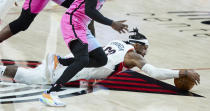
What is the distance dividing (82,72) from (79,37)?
30.4 inches

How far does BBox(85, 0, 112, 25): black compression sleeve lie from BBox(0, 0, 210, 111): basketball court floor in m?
0.90

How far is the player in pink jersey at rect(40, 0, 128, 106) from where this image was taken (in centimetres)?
473

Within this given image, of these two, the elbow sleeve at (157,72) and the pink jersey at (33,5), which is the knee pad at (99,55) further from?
the pink jersey at (33,5)

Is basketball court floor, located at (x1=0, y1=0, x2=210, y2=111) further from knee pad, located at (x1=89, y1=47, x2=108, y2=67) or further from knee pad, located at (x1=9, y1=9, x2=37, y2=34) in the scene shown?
knee pad, located at (x1=9, y1=9, x2=37, y2=34)

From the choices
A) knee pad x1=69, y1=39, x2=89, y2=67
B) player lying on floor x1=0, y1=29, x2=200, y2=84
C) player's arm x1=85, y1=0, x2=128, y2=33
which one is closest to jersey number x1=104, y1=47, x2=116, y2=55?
player lying on floor x1=0, y1=29, x2=200, y2=84

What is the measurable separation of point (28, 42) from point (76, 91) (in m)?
3.13

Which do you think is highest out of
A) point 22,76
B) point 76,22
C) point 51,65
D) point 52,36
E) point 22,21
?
point 52,36

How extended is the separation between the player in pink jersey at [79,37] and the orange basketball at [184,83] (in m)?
0.99

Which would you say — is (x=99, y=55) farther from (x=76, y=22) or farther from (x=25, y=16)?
(x=25, y=16)

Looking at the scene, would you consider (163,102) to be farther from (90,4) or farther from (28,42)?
(28,42)

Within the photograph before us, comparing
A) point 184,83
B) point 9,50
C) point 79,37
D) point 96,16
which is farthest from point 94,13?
point 9,50

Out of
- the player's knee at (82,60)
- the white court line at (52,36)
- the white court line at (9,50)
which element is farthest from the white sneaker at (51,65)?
the white court line at (52,36)

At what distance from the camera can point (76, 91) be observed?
17.6 feet

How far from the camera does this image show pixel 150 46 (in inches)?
344
